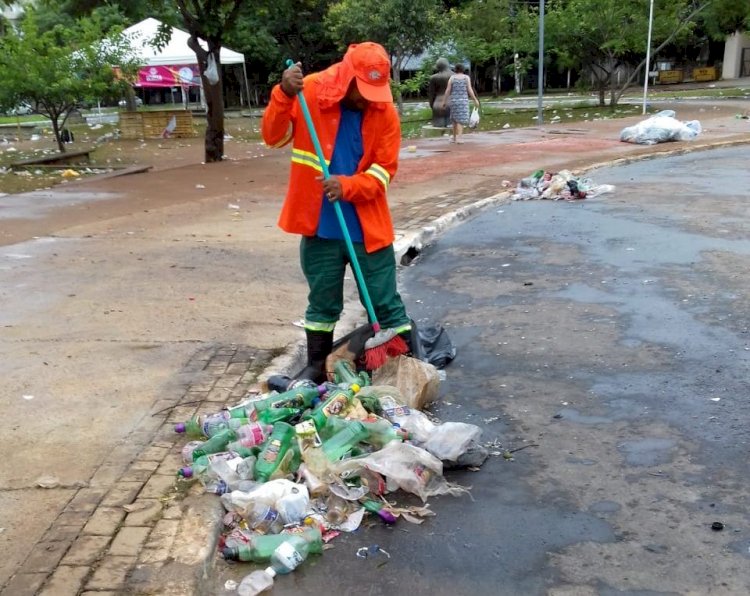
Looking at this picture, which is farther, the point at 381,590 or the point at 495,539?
the point at 495,539

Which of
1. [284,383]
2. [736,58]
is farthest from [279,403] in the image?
[736,58]

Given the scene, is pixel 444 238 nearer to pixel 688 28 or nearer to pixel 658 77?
pixel 688 28

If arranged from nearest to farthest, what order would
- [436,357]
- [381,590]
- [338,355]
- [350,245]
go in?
[381,590] → [350,245] → [338,355] → [436,357]

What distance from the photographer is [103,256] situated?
7.55 meters

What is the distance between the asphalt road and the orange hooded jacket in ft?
3.97

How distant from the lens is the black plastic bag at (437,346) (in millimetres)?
4936

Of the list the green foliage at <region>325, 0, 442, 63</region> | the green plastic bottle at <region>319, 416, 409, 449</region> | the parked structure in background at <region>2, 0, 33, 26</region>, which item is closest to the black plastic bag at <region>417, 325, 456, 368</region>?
the green plastic bottle at <region>319, 416, 409, 449</region>

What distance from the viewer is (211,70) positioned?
1526 cm

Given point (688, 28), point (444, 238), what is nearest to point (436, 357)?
point (444, 238)

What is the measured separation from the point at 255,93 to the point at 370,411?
146ft

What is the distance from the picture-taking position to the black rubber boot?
447cm

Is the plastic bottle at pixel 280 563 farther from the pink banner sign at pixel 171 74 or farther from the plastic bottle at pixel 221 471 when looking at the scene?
the pink banner sign at pixel 171 74

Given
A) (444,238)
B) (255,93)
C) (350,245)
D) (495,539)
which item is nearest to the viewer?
(495,539)

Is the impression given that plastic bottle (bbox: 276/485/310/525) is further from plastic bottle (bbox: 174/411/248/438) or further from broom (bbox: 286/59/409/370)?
broom (bbox: 286/59/409/370)
